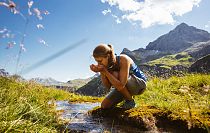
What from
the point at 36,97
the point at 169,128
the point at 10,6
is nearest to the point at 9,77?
the point at 36,97

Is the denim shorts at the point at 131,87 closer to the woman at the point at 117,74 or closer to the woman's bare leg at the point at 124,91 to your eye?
the woman at the point at 117,74

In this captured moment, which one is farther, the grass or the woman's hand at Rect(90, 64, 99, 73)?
the woman's hand at Rect(90, 64, 99, 73)

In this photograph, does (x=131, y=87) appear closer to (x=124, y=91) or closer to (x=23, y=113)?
(x=124, y=91)

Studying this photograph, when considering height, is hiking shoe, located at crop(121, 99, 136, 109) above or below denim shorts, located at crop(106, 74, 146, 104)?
below

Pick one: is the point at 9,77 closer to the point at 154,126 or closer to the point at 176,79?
the point at 154,126

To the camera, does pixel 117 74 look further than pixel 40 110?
Yes

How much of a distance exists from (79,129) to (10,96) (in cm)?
174

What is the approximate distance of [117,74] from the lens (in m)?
7.81

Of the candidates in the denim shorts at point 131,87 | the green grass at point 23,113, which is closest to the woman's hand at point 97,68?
the denim shorts at point 131,87

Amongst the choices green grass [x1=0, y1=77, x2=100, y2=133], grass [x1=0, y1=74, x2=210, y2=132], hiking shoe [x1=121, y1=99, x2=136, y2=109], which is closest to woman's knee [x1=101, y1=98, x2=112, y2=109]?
hiking shoe [x1=121, y1=99, x2=136, y2=109]

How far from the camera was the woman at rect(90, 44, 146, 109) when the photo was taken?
722 cm

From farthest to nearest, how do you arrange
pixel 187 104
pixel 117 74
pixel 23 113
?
pixel 117 74 → pixel 23 113 → pixel 187 104

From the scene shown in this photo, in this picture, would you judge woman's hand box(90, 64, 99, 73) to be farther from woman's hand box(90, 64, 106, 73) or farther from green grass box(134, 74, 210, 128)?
green grass box(134, 74, 210, 128)

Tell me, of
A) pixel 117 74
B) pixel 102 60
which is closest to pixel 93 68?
pixel 102 60
